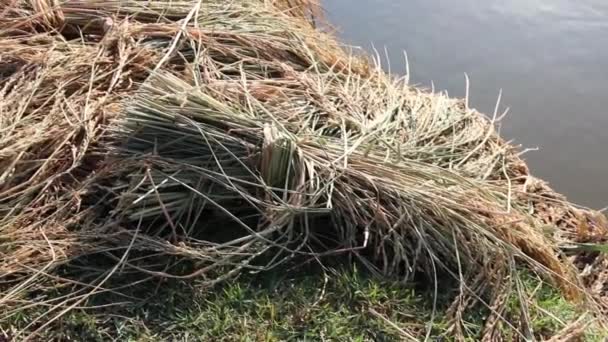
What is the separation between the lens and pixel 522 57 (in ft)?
14.0

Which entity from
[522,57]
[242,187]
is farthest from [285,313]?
[522,57]

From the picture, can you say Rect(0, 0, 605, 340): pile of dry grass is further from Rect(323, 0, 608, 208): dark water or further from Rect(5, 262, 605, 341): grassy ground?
Rect(323, 0, 608, 208): dark water

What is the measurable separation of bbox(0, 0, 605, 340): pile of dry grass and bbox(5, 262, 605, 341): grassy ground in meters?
0.05

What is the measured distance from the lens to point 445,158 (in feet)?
8.72

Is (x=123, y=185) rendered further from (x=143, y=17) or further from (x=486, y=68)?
(x=486, y=68)

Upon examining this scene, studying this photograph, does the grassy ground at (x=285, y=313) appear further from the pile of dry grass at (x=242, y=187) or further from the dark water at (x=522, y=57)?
the dark water at (x=522, y=57)

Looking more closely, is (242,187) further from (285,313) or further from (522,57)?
(522,57)

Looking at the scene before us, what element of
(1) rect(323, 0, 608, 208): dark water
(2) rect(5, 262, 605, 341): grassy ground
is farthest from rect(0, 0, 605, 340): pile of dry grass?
(1) rect(323, 0, 608, 208): dark water

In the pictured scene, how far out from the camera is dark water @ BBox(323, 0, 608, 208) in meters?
3.76

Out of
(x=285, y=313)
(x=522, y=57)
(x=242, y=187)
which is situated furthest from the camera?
(x=522, y=57)

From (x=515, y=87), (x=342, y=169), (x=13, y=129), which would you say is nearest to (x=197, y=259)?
(x=342, y=169)

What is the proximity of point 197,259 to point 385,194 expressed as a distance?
0.57m

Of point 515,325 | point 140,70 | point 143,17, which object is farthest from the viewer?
point 143,17

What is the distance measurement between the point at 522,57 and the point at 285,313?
8.33ft
